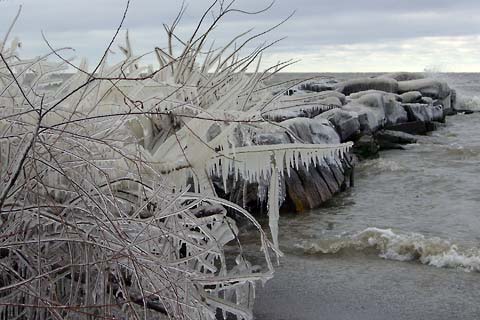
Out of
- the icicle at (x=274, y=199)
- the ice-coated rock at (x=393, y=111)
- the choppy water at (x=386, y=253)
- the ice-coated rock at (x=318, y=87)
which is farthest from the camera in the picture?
the ice-coated rock at (x=318, y=87)

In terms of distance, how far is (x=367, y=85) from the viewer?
24844mm

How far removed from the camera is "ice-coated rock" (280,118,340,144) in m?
12.1

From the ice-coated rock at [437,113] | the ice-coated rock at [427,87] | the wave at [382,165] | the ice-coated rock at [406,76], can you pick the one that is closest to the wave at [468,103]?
the ice-coated rock at [406,76]

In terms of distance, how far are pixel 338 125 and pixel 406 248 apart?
7589mm

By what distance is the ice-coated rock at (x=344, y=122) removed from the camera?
51.4ft

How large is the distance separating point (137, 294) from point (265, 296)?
14.7 feet

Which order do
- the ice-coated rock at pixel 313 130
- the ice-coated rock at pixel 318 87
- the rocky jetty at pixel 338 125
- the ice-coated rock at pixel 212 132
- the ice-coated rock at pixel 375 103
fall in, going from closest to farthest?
the ice-coated rock at pixel 212 132, the rocky jetty at pixel 338 125, the ice-coated rock at pixel 313 130, the ice-coated rock at pixel 375 103, the ice-coated rock at pixel 318 87

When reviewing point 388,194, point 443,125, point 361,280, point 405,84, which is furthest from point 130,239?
point 405,84

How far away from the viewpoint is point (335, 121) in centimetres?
1581

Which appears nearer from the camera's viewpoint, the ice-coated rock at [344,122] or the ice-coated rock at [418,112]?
the ice-coated rock at [344,122]

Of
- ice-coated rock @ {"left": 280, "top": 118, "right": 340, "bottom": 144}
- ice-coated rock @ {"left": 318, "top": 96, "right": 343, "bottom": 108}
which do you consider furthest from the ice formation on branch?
ice-coated rock @ {"left": 280, "top": 118, "right": 340, "bottom": 144}

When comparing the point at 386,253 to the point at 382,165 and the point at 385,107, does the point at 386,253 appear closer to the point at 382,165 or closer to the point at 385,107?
the point at 382,165

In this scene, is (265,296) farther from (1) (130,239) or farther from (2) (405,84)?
(2) (405,84)

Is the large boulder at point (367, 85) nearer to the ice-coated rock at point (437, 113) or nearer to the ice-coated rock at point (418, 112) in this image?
the ice-coated rock at point (437, 113)
